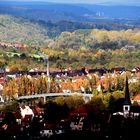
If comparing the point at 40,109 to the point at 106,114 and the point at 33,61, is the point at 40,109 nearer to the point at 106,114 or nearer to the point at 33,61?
the point at 106,114

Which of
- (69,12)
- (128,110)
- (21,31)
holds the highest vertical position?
(128,110)

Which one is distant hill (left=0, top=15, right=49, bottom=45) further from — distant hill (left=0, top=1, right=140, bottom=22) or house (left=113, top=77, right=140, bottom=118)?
house (left=113, top=77, right=140, bottom=118)

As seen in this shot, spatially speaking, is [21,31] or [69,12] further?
[69,12]

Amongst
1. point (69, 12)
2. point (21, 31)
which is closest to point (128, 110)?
point (21, 31)

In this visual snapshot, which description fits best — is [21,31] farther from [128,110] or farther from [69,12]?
[69,12]

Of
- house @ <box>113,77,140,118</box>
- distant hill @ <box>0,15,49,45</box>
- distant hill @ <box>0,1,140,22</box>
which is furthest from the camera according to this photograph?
distant hill @ <box>0,1,140,22</box>

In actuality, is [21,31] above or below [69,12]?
above

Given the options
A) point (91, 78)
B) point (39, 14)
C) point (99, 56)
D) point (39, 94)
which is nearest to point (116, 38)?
point (99, 56)

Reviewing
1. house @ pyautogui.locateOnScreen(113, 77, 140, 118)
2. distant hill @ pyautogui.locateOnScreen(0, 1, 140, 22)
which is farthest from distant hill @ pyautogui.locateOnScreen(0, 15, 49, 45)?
house @ pyautogui.locateOnScreen(113, 77, 140, 118)
